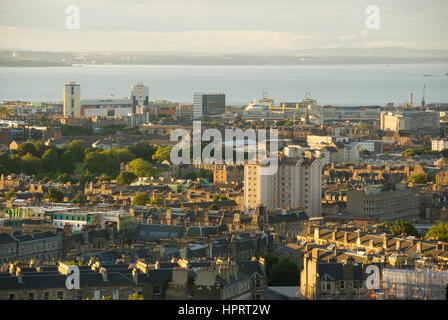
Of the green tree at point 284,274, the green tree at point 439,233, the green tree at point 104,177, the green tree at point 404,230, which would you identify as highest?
the green tree at point 284,274

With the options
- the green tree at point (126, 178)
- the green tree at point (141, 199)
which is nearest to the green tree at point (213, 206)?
the green tree at point (141, 199)

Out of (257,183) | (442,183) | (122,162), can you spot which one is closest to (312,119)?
(122,162)

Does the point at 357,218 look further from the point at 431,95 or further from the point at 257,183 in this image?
the point at 431,95

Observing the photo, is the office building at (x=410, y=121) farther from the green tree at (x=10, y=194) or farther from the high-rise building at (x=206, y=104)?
the green tree at (x=10, y=194)

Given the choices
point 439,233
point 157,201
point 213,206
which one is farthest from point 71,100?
point 439,233

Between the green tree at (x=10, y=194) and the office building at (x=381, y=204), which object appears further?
the green tree at (x=10, y=194)

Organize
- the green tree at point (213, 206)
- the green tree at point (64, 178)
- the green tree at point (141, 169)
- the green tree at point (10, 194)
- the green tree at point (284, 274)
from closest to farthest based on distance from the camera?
1. the green tree at point (284, 274)
2. the green tree at point (213, 206)
3. the green tree at point (10, 194)
4. the green tree at point (64, 178)
5. the green tree at point (141, 169)

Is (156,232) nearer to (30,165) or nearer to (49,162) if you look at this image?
(30,165)
